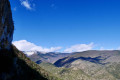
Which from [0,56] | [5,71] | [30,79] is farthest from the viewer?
[30,79]

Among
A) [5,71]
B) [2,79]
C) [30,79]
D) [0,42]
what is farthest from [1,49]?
[30,79]

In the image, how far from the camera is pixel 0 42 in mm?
76875

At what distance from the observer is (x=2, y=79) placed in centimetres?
6275

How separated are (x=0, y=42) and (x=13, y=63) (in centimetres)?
1454

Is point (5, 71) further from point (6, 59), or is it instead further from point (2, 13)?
point (2, 13)

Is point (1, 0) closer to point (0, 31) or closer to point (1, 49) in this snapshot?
point (0, 31)

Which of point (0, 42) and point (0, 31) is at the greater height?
point (0, 31)

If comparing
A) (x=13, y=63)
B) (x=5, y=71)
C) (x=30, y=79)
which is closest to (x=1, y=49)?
(x=13, y=63)

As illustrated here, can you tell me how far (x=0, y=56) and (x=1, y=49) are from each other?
6.12 metres

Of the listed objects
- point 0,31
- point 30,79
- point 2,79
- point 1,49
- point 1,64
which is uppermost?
point 0,31

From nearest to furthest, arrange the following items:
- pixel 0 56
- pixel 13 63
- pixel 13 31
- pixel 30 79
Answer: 1. pixel 0 56
2. pixel 13 63
3. pixel 13 31
4. pixel 30 79

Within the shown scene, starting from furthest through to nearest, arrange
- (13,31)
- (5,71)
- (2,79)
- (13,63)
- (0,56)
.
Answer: (13,31) < (13,63) < (0,56) < (5,71) < (2,79)

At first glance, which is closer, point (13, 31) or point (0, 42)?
point (0, 42)

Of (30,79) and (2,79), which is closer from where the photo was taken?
(2,79)
